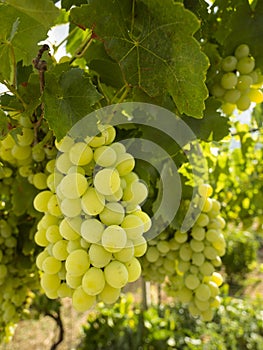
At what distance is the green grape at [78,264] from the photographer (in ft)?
1.47

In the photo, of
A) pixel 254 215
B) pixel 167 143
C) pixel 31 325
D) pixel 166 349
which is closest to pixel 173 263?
pixel 167 143

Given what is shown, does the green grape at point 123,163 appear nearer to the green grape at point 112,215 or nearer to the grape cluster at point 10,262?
the green grape at point 112,215

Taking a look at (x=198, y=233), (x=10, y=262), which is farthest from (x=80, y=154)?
(x=10, y=262)

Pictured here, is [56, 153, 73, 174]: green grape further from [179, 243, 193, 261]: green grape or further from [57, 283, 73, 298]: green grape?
[179, 243, 193, 261]: green grape

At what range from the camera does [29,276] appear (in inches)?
38.9

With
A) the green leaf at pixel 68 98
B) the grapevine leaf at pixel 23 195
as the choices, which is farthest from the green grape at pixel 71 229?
the grapevine leaf at pixel 23 195

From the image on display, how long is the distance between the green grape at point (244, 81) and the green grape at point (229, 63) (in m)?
0.03

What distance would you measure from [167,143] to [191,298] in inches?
15.2

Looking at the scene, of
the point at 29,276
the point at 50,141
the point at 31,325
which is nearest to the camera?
the point at 50,141

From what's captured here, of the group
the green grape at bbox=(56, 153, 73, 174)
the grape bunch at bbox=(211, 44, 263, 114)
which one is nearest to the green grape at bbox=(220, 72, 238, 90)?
the grape bunch at bbox=(211, 44, 263, 114)

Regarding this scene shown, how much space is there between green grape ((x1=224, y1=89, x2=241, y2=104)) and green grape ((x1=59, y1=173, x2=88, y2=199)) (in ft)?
1.43

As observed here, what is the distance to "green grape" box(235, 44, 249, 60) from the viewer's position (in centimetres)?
76

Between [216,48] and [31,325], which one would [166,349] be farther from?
[31,325]

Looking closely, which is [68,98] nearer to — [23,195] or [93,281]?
[93,281]
